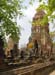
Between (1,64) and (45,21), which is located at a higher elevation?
(45,21)

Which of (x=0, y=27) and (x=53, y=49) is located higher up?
(x=0, y=27)

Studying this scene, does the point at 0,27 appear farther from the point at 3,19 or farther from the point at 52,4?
the point at 52,4

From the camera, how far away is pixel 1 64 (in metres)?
19.2

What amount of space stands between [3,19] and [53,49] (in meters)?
60.2

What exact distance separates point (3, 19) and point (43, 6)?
11692 millimetres

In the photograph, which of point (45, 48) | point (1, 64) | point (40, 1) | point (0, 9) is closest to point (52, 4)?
point (40, 1)

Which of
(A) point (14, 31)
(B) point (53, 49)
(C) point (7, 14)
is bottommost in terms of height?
(B) point (53, 49)

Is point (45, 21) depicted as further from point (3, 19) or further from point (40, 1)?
point (3, 19)

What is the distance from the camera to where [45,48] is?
3366 inches

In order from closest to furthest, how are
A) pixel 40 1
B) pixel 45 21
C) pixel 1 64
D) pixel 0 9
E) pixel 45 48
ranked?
1. pixel 40 1
2. pixel 45 21
3. pixel 1 64
4. pixel 0 9
5. pixel 45 48

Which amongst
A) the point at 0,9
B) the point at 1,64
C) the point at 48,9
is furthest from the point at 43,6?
the point at 0,9

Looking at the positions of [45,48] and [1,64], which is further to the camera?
[45,48]

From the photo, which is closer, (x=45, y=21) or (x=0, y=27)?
(x=45, y=21)

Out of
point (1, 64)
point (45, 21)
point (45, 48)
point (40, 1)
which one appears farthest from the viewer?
point (45, 48)
